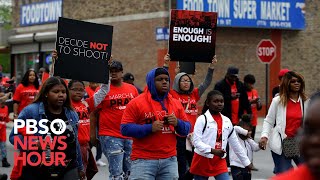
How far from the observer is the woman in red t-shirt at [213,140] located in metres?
7.93

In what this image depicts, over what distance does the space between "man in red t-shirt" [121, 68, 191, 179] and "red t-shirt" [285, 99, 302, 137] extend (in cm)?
192

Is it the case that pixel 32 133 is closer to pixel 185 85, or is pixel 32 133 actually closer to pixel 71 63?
pixel 71 63

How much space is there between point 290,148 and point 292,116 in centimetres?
37

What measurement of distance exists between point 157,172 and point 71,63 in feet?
7.95

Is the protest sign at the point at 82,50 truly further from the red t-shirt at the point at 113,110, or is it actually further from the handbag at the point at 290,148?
the handbag at the point at 290,148

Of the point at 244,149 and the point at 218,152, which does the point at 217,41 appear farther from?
the point at 218,152

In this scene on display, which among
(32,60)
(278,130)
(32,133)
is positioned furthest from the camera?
(32,60)

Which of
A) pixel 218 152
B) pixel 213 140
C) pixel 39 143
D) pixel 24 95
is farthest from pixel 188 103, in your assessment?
pixel 24 95

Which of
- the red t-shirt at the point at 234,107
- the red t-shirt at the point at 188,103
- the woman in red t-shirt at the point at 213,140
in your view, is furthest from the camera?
the red t-shirt at the point at 234,107

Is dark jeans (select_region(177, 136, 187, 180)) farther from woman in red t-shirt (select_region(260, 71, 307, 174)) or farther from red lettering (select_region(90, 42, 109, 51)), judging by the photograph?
red lettering (select_region(90, 42, 109, 51))

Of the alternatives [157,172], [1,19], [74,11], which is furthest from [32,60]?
[1,19]

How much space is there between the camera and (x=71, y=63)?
863 centimetres

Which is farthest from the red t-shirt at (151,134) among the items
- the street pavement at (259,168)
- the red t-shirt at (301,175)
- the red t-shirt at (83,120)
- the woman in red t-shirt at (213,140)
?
the street pavement at (259,168)

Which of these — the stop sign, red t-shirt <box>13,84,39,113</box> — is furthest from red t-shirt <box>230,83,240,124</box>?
the stop sign
